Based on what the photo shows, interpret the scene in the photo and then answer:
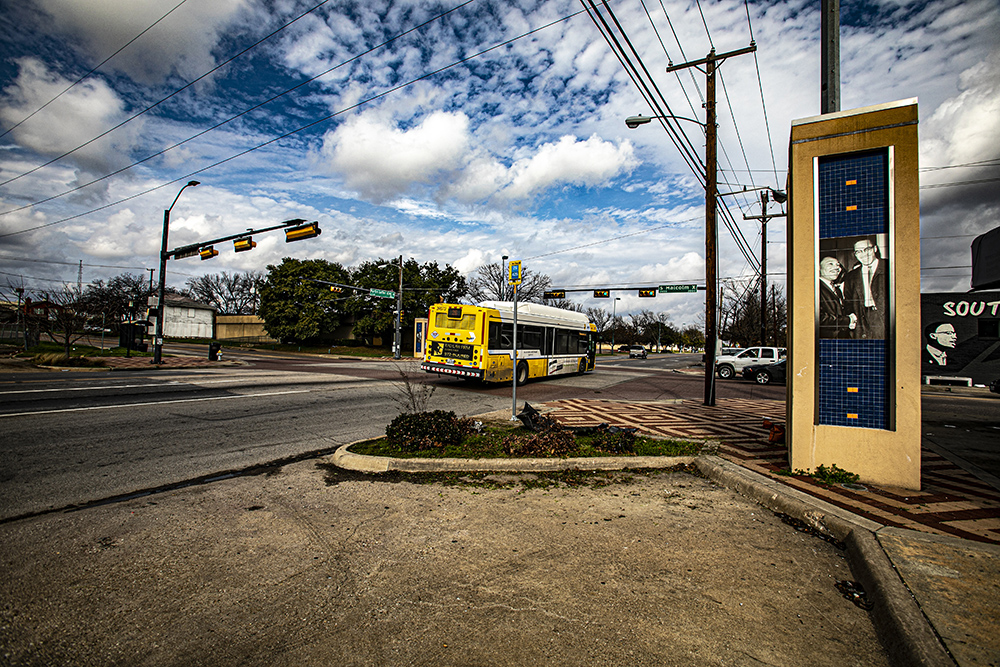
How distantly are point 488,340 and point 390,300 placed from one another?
34.0m

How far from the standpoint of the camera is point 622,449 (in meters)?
6.25

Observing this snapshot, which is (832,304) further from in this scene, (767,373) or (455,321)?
(767,373)

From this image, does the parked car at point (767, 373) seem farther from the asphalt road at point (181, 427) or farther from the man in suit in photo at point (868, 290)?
the man in suit in photo at point (868, 290)

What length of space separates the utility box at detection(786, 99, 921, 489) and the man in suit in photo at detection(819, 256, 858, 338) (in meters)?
0.01

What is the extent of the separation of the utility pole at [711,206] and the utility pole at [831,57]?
807 centimetres

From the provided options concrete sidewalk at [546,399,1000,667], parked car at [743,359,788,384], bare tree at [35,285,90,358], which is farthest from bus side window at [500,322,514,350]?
bare tree at [35,285,90,358]

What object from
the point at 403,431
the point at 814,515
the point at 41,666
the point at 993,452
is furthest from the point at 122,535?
the point at 993,452

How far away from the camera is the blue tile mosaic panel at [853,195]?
496cm

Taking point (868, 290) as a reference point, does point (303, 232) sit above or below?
above

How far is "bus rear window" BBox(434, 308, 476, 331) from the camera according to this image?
15.9 meters

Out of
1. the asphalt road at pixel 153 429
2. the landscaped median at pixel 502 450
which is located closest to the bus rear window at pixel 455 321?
the asphalt road at pixel 153 429

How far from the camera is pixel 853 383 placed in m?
5.01

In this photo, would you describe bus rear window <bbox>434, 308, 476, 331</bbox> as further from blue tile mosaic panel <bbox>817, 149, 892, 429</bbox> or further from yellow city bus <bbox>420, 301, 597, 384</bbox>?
blue tile mosaic panel <bbox>817, 149, 892, 429</bbox>

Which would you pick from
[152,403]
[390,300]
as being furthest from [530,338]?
[390,300]
